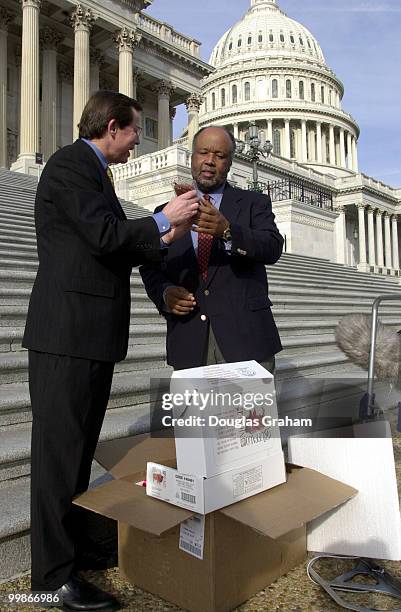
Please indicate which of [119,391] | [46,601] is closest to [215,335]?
[46,601]

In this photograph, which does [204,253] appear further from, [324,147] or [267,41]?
[267,41]

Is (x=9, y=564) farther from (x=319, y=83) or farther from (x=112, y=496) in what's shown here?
(x=319, y=83)

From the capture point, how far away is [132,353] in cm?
548

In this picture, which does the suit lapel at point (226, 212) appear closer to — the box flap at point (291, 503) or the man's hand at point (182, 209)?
the man's hand at point (182, 209)

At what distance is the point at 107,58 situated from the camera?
3206 centimetres

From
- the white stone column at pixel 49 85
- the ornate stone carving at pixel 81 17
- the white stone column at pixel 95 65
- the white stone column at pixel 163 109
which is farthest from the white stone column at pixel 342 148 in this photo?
the ornate stone carving at pixel 81 17

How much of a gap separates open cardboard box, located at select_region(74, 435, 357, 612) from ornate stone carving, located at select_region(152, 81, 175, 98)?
34.7m

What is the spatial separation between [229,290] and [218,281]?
0.23 feet

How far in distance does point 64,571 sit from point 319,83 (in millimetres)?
87022

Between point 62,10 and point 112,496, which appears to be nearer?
point 112,496

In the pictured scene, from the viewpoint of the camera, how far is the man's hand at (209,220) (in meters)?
2.36

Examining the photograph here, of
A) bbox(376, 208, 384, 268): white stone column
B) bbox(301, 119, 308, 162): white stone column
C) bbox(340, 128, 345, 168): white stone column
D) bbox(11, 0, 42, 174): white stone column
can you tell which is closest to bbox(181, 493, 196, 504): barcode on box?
bbox(11, 0, 42, 174): white stone column

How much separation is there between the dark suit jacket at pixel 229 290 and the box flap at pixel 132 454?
0.42m

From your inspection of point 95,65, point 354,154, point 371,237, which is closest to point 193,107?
point 95,65
